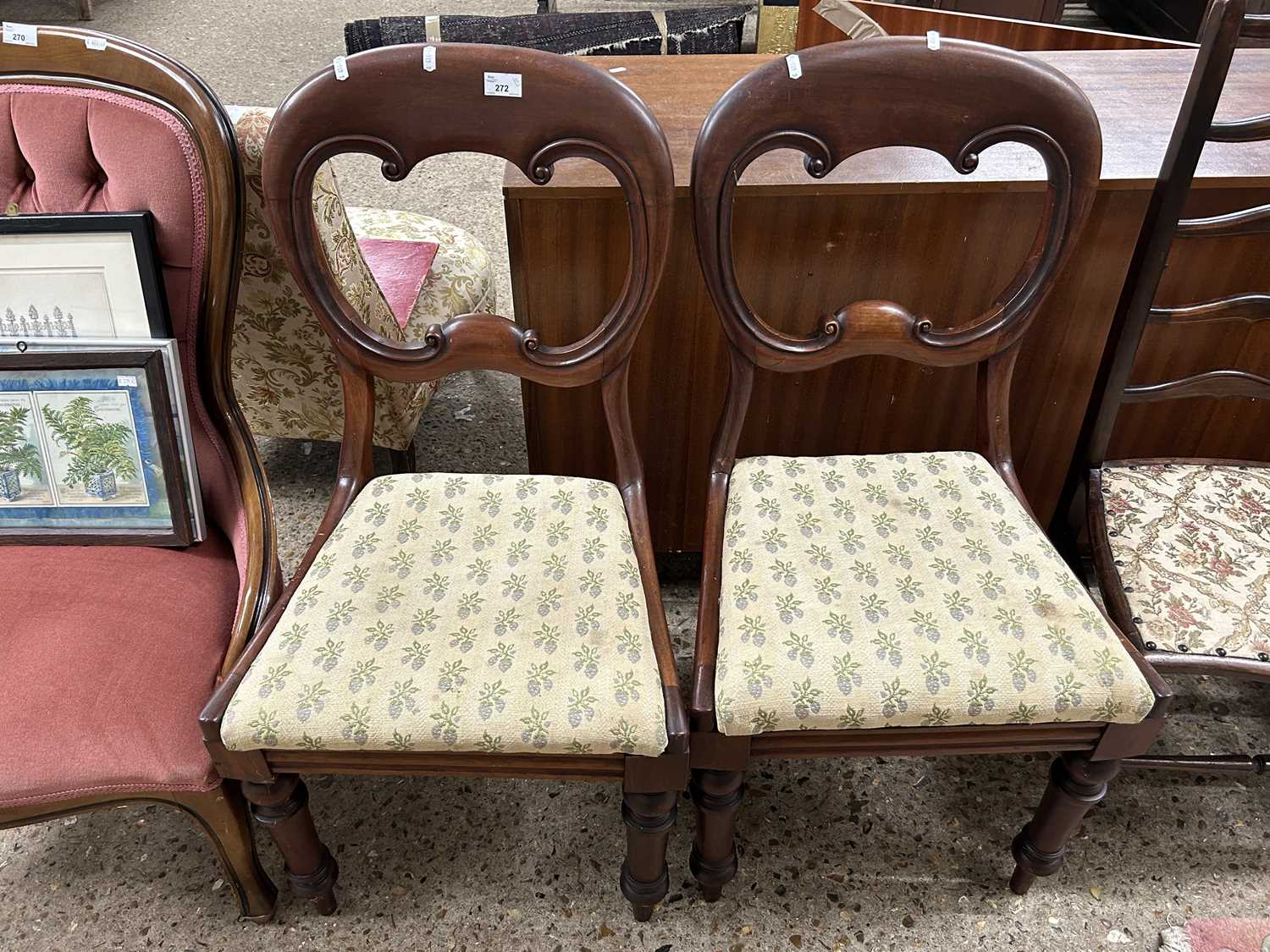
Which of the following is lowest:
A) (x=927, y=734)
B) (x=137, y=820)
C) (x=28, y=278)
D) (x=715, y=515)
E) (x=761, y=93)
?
(x=137, y=820)

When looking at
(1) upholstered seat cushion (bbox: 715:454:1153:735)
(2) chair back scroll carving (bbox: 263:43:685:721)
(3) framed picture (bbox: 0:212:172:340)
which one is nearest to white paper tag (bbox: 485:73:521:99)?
(2) chair back scroll carving (bbox: 263:43:685:721)

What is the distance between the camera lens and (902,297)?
1.38 metres

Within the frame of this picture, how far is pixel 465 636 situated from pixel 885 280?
787mm

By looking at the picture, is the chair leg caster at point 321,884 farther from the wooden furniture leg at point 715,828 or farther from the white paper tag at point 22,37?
the white paper tag at point 22,37

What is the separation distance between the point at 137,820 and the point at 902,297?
1.37 m

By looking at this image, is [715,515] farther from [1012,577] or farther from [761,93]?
[761,93]

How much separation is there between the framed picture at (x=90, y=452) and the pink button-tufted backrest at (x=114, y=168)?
85 mm

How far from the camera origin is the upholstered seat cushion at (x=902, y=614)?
1008 mm

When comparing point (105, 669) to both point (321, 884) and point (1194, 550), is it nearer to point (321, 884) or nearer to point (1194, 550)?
point (321, 884)

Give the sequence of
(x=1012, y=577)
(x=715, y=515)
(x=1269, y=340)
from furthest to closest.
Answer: (x=1269, y=340)
(x=715, y=515)
(x=1012, y=577)

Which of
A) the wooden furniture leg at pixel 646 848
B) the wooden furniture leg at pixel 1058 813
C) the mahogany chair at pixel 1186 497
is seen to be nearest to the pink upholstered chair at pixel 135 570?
the wooden furniture leg at pixel 646 848

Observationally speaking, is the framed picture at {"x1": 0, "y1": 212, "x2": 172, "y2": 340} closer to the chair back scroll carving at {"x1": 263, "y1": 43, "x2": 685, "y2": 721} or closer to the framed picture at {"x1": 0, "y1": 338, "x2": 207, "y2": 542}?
the framed picture at {"x1": 0, "y1": 338, "x2": 207, "y2": 542}

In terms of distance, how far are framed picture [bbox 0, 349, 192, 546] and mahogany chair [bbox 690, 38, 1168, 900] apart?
70cm

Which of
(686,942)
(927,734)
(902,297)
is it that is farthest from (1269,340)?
(686,942)
